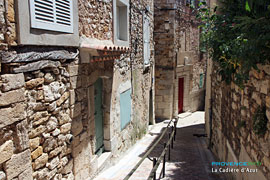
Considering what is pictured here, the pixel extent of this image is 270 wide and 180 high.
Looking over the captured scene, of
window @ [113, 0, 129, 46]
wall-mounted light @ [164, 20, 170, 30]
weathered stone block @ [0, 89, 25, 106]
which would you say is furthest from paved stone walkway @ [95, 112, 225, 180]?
wall-mounted light @ [164, 20, 170, 30]

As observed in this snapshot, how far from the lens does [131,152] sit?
6336 millimetres

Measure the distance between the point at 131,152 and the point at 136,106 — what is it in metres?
1.51

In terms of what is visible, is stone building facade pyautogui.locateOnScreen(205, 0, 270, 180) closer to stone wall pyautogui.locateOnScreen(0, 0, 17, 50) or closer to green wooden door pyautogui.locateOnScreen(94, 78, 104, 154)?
green wooden door pyautogui.locateOnScreen(94, 78, 104, 154)

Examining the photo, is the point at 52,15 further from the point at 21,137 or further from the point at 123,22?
the point at 123,22

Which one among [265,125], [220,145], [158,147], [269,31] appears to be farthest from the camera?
[158,147]

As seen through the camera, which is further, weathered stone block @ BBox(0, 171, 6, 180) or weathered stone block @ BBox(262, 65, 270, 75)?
weathered stone block @ BBox(262, 65, 270, 75)

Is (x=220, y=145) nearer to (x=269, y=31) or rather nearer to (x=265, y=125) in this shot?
(x=265, y=125)

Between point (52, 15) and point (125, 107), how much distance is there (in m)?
→ 3.57

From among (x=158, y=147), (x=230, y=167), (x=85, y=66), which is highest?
(x=85, y=66)

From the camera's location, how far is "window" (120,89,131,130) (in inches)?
225

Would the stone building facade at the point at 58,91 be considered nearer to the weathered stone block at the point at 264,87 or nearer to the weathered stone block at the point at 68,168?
the weathered stone block at the point at 68,168

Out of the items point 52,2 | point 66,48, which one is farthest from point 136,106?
point 52,2

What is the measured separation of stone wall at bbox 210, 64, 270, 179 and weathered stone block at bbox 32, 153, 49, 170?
2436mm

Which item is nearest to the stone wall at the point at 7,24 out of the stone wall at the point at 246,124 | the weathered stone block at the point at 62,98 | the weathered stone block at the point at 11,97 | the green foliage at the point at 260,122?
the weathered stone block at the point at 11,97
